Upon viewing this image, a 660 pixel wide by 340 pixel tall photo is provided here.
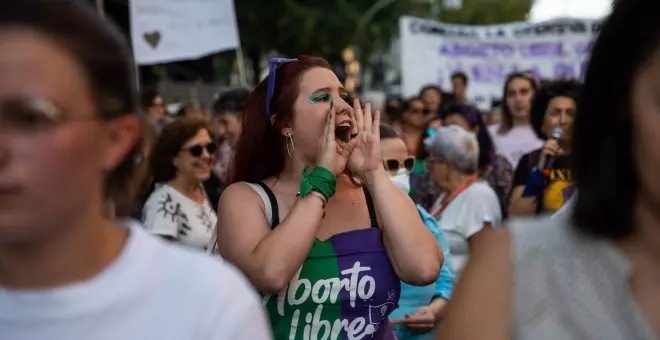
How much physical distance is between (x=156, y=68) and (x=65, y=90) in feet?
92.6

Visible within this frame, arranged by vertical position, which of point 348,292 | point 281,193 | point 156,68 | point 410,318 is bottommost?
point 156,68

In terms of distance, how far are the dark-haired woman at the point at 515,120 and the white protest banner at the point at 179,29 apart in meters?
3.46

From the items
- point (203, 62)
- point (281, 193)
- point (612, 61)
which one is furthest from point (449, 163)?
point (203, 62)

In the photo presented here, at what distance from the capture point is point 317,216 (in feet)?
10.2

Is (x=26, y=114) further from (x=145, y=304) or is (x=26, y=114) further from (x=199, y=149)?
(x=199, y=149)

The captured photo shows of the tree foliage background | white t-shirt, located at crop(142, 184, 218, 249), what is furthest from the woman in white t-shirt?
the tree foliage background

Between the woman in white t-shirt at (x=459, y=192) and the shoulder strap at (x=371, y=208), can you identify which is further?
the woman in white t-shirt at (x=459, y=192)

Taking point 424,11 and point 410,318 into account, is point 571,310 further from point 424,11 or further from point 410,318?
point 424,11

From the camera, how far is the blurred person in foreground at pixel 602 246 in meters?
1.49

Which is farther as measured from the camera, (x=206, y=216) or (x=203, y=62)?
(x=203, y=62)

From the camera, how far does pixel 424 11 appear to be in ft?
131

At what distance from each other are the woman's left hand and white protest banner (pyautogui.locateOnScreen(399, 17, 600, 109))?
9.26 meters

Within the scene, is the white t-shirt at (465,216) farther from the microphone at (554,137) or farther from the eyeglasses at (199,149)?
the eyeglasses at (199,149)

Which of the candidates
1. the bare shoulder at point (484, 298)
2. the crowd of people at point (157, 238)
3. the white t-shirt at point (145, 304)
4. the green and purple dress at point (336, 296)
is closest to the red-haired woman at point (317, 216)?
the green and purple dress at point (336, 296)
